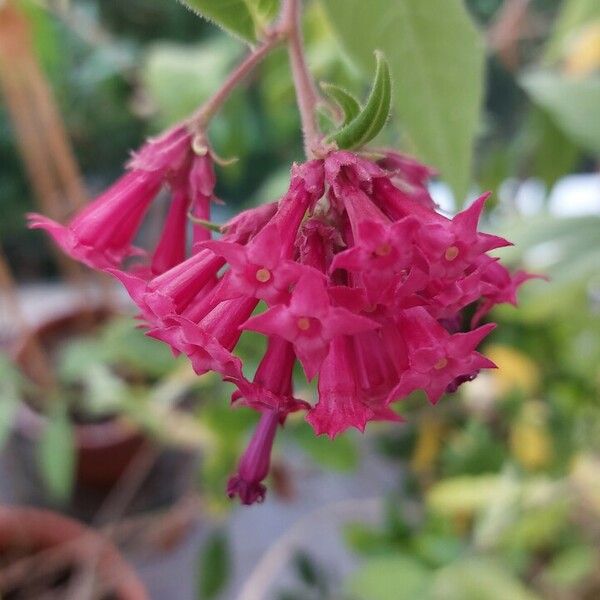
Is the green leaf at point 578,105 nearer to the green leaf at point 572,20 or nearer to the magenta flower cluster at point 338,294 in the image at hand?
the green leaf at point 572,20

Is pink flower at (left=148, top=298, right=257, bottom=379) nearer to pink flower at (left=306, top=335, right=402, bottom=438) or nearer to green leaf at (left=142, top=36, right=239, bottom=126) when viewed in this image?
pink flower at (left=306, top=335, right=402, bottom=438)

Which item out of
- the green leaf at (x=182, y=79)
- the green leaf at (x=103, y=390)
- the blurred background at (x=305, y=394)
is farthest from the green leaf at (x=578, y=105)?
the green leaf at (x=103, y=390)

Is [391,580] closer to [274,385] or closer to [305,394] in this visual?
[305,394]

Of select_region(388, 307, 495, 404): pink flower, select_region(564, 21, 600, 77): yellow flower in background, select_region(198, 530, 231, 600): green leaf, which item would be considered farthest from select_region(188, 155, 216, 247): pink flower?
select_region(198, 530, 231, 600): green leaf

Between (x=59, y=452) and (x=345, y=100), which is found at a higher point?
(x=345, y=100)

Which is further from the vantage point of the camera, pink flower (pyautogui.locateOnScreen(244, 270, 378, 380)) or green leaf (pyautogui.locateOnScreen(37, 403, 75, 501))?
green leaf (pyautogui.locateOnScreen(37, 403, 75, 501))

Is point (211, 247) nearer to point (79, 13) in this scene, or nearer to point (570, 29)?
point (570, 29)

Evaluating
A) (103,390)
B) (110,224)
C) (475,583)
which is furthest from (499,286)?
(103,390)
